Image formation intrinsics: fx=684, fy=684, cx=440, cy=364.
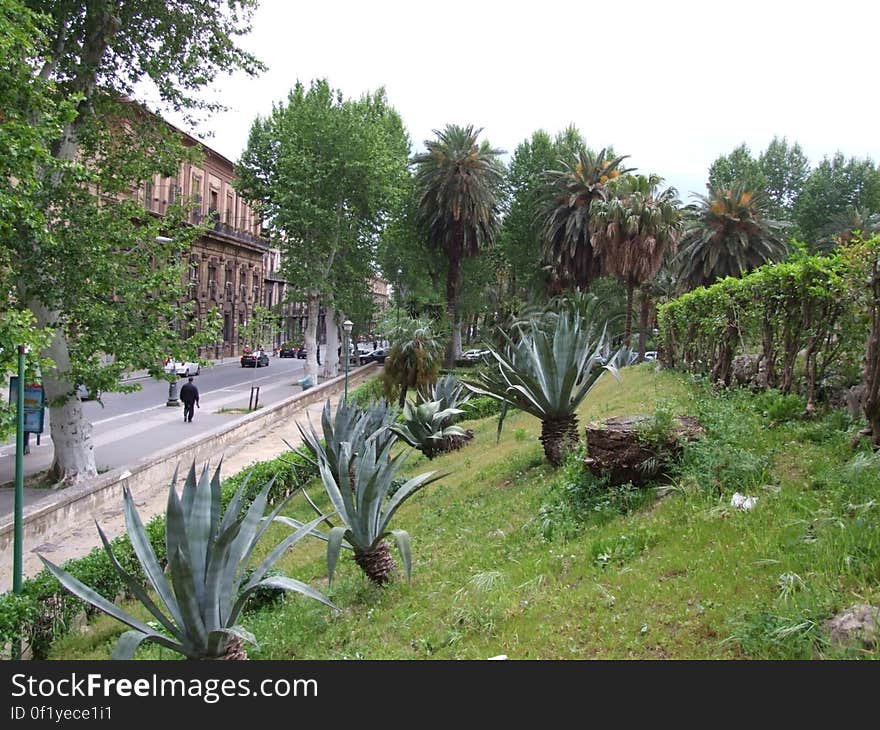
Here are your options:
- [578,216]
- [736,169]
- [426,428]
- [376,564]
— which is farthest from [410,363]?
[736,169]

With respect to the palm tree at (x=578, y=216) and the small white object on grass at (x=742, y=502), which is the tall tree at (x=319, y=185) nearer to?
the palm tree at (x=578, y=216)

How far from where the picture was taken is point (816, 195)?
4625cm

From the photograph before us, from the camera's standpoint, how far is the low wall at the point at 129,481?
955cm

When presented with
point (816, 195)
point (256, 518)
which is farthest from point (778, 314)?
point (816, 195)

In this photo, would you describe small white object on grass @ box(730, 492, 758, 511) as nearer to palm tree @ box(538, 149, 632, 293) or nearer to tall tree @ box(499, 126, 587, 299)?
palm tree @ box(538, 149, 632, 293)

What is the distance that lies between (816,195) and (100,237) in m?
47.3

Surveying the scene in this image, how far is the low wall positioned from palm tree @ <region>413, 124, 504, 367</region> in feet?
62.3

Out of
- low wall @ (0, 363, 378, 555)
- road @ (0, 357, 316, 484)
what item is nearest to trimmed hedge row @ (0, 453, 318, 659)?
low wall @ (0, 363, 378, 555)

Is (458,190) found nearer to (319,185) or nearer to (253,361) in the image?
(319,185)

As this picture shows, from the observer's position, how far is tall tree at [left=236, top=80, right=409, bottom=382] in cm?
3219

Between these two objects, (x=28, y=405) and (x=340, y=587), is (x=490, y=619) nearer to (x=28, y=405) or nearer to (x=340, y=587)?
(x=340, y=587)

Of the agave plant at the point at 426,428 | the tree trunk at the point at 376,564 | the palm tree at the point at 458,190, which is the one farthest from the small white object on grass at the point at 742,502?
the palm tree at the point at 458,190

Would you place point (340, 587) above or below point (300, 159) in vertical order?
below

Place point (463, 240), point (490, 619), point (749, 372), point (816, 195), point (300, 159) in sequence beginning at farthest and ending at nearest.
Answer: point (816, 195), point (463, 240), point (300, 159), point (749, 372), point (490, 619)
